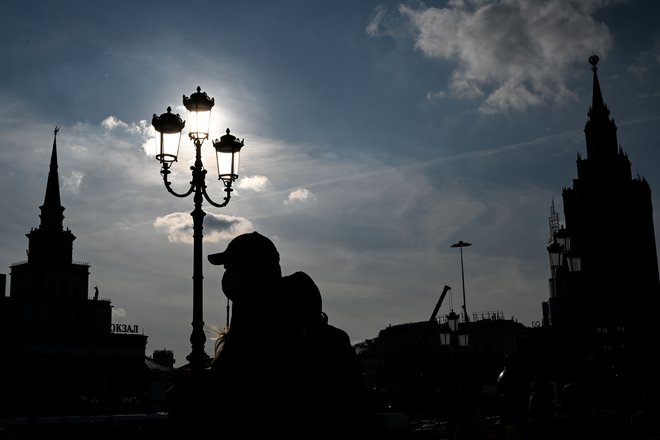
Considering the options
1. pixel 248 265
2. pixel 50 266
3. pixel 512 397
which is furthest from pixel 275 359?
pixel 50 266

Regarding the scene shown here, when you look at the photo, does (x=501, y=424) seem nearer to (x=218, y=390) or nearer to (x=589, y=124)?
(x=218, y=390)

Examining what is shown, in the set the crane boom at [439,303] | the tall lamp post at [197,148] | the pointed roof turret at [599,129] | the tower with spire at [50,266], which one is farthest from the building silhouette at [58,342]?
the pointed roof turret at [599,129]

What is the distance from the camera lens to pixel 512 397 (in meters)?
8.48

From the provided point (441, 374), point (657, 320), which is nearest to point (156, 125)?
point (441, 374)

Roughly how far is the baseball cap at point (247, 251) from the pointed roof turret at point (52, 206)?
8290cm

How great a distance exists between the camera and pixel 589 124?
124 metres

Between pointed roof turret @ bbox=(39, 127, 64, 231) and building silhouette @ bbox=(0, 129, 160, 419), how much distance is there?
10 centimetres

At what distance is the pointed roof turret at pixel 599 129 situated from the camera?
122m

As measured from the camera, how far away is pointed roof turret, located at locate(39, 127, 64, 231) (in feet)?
269

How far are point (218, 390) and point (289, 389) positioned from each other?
27 centimetres

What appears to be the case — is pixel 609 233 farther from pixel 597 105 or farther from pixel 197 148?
pixel 197 148

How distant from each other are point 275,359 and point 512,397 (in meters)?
5.95

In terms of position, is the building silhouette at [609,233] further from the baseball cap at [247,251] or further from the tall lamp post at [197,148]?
the baseball cap at [247,251]

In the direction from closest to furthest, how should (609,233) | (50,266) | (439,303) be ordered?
(439,303), (50,266), (609,233)
